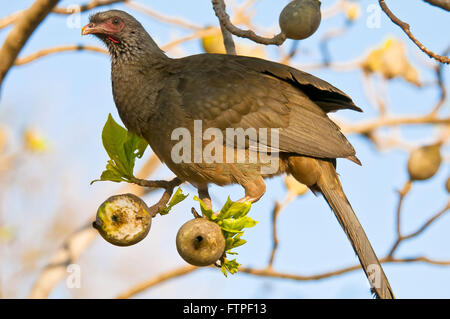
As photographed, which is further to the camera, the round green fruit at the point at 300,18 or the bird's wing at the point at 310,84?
the bird's wing at the point at 310,84

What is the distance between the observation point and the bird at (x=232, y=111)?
3.97 meters

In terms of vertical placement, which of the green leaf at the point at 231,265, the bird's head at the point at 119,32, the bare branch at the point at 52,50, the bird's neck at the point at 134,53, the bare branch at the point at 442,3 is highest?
the bare branch at the point at 52,50

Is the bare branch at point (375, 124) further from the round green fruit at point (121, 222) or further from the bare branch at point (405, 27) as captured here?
the round green fruit at point (121, 222)

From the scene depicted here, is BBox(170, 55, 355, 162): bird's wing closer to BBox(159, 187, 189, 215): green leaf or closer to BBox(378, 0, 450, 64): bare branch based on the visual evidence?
BBox(159, 187, 189, 215): green leaf

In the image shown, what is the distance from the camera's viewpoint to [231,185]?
4133 mm

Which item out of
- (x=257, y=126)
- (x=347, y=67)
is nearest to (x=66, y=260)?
(x=257, y=126)

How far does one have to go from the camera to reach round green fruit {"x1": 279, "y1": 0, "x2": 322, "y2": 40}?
3633 millimetres

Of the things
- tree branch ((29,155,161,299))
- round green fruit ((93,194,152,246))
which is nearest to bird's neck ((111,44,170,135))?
round green fruit ((93,194,152,246))

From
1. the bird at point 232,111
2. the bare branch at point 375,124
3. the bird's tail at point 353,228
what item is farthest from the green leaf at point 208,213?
the bare branch at point 375,124

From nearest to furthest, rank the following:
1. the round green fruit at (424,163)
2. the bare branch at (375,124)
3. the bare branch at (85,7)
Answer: the round green fruit at (424,163) < the bare branch at (85,7) < the bare branch at (375,124)

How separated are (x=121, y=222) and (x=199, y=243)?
1.44 feet

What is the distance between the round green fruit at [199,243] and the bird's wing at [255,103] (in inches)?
37.2

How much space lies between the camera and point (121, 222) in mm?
3230
